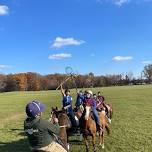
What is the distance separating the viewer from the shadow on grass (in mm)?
16984

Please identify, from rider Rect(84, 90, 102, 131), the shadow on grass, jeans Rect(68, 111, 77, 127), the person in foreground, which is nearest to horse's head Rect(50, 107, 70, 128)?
jeans Rect(68, 111, 77, 127)

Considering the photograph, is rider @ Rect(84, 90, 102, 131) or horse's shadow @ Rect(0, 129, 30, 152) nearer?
rider @ Rect(84, 90, 102, 131)

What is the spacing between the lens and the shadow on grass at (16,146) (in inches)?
669

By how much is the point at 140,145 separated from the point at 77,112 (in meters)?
3.14

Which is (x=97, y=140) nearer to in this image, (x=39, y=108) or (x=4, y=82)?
(x=39, y=108)

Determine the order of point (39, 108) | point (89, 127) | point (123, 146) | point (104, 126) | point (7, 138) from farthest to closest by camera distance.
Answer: point (7, 138) < point (104, 126) < point (123, 146) < point (89, 127) < point (39, 108)

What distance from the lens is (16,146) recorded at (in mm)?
17875

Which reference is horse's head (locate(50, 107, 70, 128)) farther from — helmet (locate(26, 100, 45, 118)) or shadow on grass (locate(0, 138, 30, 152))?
helmet (locate(26, 100, 45, 118))

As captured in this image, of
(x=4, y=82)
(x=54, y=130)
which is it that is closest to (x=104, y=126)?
(x=54, y=130)

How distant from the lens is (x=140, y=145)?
1650 cm

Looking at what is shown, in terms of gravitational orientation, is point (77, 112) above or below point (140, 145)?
above

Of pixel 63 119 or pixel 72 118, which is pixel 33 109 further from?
pixel 72 118

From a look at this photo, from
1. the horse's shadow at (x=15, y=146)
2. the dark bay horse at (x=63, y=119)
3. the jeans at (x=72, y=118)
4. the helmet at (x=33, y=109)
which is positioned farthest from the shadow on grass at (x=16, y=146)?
the helmet at (x=33, y=109)

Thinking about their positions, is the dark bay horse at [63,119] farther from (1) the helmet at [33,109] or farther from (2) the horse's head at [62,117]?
(1) the helmet at [33,109]
